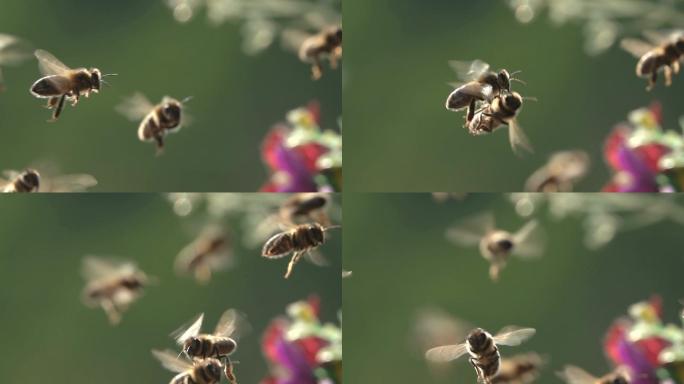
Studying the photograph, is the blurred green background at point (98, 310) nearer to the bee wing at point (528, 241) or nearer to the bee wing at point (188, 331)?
the bee wing at point (188, 331)

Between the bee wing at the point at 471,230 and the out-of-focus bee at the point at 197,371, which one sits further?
the bee wing at the point at 471,230

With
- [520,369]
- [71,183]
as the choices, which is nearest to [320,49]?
[71,183]

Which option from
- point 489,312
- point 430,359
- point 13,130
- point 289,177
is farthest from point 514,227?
point 13,130

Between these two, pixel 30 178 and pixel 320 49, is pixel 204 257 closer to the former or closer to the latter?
pixel 30 178

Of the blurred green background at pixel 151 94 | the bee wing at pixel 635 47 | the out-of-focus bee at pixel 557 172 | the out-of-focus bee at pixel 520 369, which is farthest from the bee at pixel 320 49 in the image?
the out-of-focus bee at pixel 520 369

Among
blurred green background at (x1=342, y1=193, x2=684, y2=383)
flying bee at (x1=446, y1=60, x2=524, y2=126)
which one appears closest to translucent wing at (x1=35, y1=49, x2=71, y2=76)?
blurred green background at (x1=342, y1=193, x2=684, y2=383)

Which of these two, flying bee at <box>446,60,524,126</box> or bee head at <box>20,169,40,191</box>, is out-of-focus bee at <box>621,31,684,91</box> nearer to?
flying bee at <box>446,60,524,126</box>
